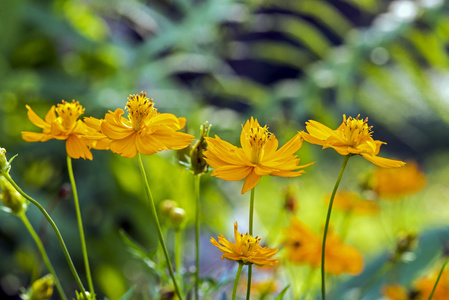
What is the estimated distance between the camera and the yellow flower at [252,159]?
21cm

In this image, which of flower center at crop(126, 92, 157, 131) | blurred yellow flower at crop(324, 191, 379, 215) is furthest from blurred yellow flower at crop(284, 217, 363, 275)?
flower center at crop(126, 92, 157, 131)

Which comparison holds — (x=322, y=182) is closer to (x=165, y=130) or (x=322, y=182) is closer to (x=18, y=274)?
(x=18, y=274)

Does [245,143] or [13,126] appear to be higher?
[13,126]

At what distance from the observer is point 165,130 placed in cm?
23

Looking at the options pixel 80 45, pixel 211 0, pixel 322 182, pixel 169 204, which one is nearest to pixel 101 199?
pixel 80 45

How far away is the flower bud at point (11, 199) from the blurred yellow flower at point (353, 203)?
8.4 inches

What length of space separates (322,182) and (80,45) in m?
1.09

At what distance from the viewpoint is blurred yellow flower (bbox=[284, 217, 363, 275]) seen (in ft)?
1.11

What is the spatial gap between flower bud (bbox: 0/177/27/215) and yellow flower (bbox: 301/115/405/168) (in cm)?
15

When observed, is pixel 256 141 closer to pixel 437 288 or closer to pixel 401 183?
pixel 437 288

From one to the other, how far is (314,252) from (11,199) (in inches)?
7.9

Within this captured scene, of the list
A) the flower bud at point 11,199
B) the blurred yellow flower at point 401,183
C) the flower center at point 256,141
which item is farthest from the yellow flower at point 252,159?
the blurred yellow flower at point 401,183

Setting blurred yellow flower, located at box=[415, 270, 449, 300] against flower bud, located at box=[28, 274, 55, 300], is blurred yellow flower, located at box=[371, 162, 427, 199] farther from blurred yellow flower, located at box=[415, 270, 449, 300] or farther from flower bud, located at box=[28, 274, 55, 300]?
flower bud, located at box=[28, 274, 55, 300]

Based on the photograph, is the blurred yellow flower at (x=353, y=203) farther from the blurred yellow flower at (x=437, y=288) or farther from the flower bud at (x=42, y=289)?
the flower bud at (x=42, y=289)
